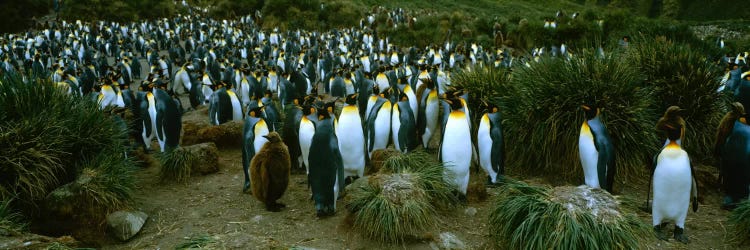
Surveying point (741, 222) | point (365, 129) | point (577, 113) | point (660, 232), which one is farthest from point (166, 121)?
point (741, 222)

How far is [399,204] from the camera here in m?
4.84

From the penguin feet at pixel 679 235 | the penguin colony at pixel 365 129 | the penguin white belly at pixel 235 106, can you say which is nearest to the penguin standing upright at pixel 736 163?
the penguin colony at pixel 365 129

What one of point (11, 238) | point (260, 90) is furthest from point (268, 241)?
point (260, 90)

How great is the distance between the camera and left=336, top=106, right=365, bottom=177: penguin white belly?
6.17 meters

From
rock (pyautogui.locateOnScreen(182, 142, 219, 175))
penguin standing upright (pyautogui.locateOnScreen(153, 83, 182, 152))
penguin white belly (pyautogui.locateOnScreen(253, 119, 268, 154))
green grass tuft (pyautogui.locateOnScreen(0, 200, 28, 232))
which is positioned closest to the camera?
green grass tuft (pyautogui.locateOnScreen(0, 200, 28, 232))

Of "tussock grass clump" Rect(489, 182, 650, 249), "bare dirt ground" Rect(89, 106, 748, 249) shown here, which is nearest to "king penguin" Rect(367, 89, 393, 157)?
"bare dirt ground" Rect(89, 106, 748, 249)

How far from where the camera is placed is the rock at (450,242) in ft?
15.7

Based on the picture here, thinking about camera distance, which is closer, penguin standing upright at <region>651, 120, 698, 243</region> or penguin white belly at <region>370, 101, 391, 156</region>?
penguin standing upright at <region>651, 120, 698, 243</region>

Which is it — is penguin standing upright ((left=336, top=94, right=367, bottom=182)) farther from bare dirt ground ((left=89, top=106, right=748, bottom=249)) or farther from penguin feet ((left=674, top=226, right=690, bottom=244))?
penguin feet ((left=674, top=226, right=690, bottom=244))

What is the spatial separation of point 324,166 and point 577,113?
10.4 ft

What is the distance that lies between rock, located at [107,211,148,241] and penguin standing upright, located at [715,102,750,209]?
5.95 meters

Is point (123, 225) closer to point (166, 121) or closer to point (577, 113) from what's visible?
point (166, 121)

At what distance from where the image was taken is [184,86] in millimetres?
14797

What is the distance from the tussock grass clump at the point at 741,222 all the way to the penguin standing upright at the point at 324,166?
145 inches
